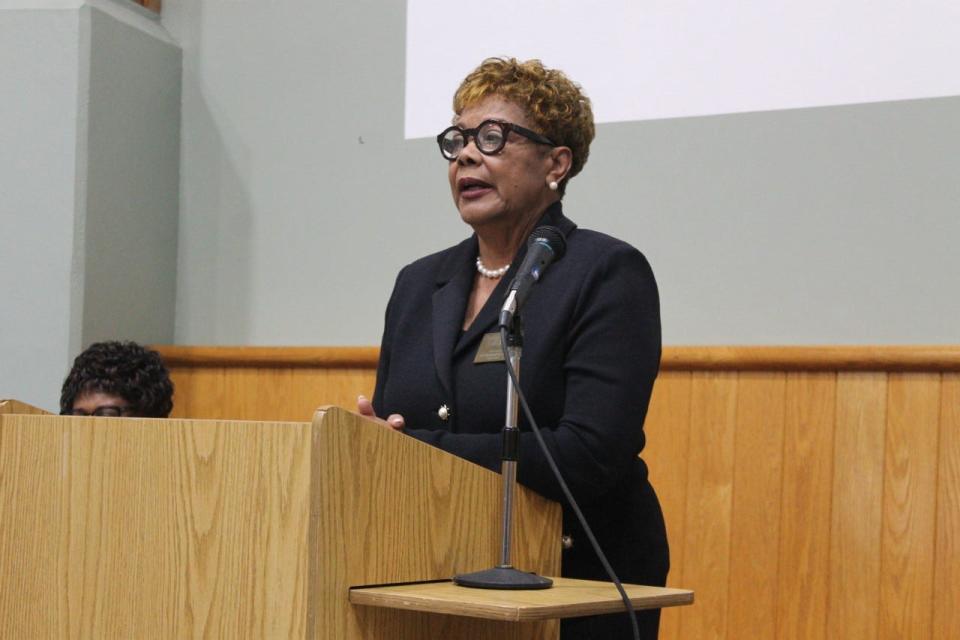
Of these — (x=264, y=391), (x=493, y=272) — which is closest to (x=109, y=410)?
(x=264, y=391)

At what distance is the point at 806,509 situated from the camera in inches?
112

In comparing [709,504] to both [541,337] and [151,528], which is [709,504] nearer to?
[541,337]

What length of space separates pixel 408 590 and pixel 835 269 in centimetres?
174

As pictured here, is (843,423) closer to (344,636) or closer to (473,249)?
(473,249)

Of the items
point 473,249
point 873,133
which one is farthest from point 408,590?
point 873,133

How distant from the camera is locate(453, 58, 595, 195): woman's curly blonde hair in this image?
213 cm

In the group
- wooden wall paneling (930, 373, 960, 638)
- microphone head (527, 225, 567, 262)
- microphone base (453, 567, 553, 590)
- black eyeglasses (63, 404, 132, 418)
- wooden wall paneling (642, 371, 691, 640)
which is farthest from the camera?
wooden wall paneling (642, 371, 691, 640)

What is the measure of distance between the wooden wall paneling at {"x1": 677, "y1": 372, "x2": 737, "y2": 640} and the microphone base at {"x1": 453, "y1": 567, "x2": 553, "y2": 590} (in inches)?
56.2

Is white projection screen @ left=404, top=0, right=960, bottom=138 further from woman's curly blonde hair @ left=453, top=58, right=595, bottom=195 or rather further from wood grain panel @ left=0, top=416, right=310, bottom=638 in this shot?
wood grain panel @ left=0, top=416, right=310, bottom=638

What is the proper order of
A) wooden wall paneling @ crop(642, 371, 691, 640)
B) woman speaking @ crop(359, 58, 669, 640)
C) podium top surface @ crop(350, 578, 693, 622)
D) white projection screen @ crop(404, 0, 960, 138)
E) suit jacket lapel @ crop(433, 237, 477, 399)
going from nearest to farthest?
podium top surface @ crop(350, 578, 693, 622) < woman speaking @ crop(359, 58, 669, 640) < suit jacket lapel @ crop(433, 237, 477, 399) < white projection screen @ crop(404, 0, 960, 138) < wooden wall paneling @ crop(642, 371, 691, 640)

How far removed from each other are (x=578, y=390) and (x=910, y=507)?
119 centimetres

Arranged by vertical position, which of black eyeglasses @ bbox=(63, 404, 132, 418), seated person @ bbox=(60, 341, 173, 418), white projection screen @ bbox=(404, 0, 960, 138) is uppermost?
white projection screen @ bbox=(404, 0, 960, 138)

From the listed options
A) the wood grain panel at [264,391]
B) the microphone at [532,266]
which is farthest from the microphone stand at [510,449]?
the wood grain panel at [264,391]

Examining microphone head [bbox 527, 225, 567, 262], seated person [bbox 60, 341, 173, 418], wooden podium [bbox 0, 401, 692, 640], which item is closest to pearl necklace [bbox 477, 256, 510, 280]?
microphone head [bbox 527, 225, 567, 262]
